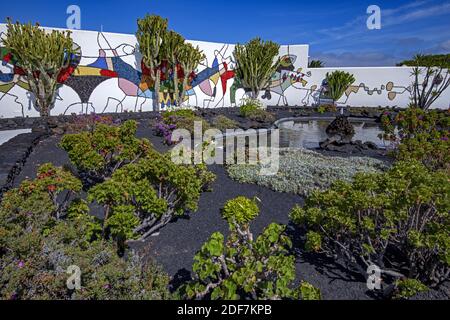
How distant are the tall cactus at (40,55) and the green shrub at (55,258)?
8.54 metres

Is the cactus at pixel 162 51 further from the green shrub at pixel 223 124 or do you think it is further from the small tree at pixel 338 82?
the small tree at pixel 338 82

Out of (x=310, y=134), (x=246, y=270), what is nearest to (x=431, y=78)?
(x=310, y=134)

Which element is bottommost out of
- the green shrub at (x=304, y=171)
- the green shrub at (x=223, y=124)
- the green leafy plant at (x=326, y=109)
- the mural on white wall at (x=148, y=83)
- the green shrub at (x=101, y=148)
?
the green shrub at (x=304, y=171)

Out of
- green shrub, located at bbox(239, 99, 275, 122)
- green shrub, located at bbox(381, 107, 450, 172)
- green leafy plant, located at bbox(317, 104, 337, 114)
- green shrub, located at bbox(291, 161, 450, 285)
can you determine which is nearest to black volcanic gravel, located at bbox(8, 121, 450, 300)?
green shrub, located at bbox(291, 161, 450, 285)

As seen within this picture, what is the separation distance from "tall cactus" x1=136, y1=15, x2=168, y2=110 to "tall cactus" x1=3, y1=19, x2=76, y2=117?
9.36ft

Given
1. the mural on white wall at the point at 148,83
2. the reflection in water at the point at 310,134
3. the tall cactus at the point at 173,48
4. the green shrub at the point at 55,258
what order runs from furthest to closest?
the tall cactus at the point at 173,48 → the mural on white wall at the point at 148,83 → the reflection in water at the point at 310,134 → the green shrub at the point at 55,258

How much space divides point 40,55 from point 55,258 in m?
9.51

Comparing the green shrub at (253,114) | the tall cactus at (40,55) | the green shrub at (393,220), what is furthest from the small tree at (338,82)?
the green shrub at (393,220)

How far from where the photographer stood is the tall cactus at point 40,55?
31.1 feet

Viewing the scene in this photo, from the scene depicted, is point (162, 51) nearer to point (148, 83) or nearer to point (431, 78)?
point (148, 83)

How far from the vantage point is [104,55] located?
12359 millimetres

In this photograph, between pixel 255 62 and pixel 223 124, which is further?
pixel 255 62

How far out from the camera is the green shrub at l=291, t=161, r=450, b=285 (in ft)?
8.41

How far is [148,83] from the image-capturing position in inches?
546
